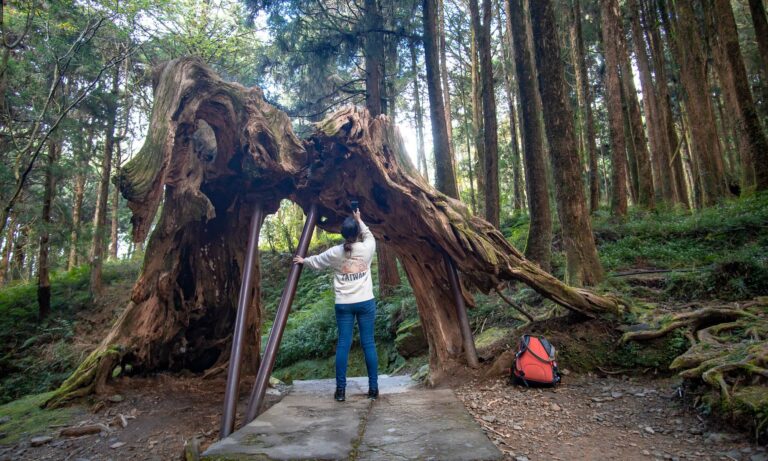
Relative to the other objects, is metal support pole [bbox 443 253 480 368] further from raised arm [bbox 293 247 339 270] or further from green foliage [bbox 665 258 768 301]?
green foliage [bbox 665 258 768 301]

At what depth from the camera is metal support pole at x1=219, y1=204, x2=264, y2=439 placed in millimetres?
3455

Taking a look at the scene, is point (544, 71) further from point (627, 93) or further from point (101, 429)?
point (627, 93)

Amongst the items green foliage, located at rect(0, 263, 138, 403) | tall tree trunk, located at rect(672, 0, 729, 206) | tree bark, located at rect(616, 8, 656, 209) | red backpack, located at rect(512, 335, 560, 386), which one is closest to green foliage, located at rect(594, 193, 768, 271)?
tall tree trunk, located at rect(672, 0, 729, 206)

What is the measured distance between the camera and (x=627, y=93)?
13891mm

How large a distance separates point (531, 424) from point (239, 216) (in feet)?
13.4

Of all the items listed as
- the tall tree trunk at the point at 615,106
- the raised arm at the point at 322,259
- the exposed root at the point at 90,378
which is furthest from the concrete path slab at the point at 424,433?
the tall tree trunk at the point at 615,106

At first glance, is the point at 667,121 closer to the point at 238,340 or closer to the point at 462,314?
the point at 462,314

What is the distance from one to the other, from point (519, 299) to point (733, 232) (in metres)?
4.68

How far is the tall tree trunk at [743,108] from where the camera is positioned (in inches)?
360

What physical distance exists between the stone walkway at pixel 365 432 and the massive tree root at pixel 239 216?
140 cm

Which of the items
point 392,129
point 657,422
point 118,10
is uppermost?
point 118,10

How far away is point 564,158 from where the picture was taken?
18.9 feet

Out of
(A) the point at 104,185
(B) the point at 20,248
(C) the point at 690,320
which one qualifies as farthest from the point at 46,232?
(C) the point at 690,320

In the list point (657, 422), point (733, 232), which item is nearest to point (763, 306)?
point (657, 422)
